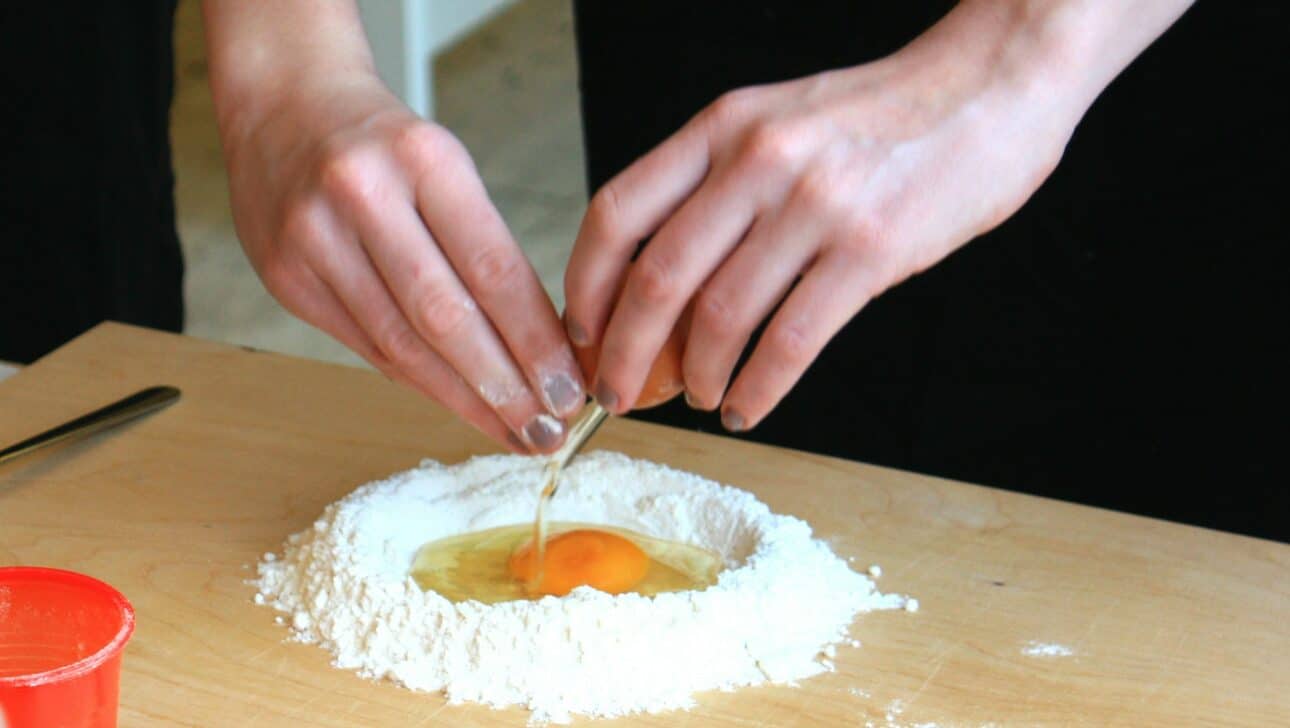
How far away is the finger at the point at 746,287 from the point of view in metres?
0.93

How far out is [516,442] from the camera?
1.08 meters

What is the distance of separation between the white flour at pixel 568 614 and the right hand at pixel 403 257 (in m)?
0.13

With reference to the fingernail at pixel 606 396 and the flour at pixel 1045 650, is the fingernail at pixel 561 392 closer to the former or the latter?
the fingernail at pixel 606 396

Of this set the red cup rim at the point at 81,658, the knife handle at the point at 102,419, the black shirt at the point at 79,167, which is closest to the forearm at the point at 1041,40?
the red cup rim at the point at 81,658

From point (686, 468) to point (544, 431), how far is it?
278mm

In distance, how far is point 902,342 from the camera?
5.07ft

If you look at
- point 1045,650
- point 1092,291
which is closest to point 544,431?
point 1045,650

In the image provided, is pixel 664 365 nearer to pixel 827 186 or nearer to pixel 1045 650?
pixel 827 186

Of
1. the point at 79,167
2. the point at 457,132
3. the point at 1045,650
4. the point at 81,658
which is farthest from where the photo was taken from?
the point at 457,132

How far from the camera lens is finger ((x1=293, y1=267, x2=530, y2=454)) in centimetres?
104

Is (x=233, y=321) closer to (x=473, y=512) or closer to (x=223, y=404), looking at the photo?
(x=223, y=404)

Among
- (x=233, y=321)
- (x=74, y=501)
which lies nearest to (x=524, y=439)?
(x=74, y=501)

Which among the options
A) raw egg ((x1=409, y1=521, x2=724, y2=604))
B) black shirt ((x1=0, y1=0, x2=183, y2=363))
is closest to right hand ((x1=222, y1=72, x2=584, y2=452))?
raw egg ((x1=409, y1=521, x2=724, y2=604))

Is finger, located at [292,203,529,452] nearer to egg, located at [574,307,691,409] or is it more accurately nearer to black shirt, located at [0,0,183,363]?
egg, located at [574,307,691,409]
